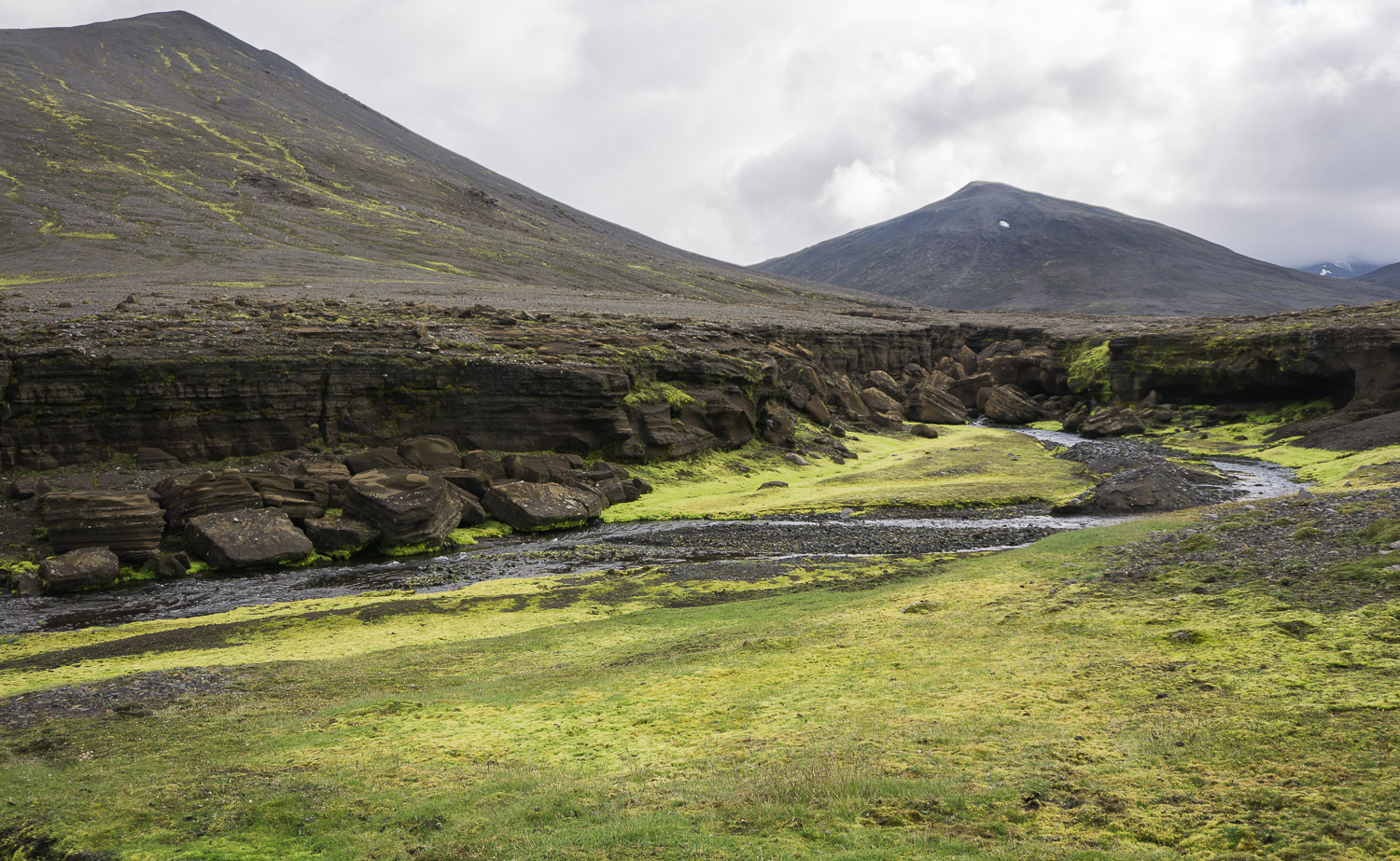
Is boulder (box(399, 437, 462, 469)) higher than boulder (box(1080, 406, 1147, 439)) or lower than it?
higher

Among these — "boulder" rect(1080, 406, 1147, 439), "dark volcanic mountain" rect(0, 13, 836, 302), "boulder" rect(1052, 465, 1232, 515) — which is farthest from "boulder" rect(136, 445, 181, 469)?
"boulder" rect(1080, 406, 1147, 439)

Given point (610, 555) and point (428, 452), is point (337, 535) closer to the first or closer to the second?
point (428, 452)

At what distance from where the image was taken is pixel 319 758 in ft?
41.9

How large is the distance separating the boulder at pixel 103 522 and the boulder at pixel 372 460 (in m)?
9.99

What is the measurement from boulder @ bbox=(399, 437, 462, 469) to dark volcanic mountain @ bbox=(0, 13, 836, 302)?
5362 cm

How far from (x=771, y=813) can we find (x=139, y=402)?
41172 millimetres

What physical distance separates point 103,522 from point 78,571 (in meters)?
2.54

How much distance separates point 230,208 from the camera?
133 meters

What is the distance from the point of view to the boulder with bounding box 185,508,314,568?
102ft

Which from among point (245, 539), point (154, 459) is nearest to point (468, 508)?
point (245, 539)

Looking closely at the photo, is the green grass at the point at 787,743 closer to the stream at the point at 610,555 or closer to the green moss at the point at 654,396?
the stream at the point at 610,555

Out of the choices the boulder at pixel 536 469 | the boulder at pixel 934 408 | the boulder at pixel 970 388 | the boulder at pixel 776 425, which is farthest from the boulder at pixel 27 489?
the boulder at pixel 970 388

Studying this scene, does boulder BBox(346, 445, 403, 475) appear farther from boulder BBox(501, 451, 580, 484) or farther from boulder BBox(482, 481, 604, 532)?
boulder BBox(501, 451, 580, 484)

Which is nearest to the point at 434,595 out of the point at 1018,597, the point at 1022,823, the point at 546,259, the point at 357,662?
the point at 357,662
